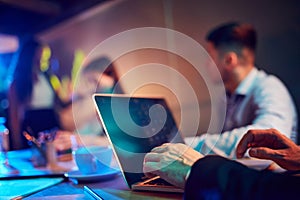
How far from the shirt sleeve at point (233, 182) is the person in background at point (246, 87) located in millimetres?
1038

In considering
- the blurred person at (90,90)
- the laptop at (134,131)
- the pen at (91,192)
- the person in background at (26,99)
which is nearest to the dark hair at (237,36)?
the blurred person at (90,90)

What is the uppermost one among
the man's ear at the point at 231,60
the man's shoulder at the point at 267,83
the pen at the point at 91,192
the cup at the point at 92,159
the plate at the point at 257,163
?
the man's ear at the point at 231,60

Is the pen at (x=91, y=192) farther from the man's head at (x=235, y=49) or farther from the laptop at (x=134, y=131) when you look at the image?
the man's head at (x=235, y=49)

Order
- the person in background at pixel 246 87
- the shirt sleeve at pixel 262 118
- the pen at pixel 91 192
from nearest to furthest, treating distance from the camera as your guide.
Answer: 1. the pen at pixel 91 192
2. the shirt sleeve at pixel 262 118
3. the person in background at pixel 246 87

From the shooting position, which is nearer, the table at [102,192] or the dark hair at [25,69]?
the table at [102,192]

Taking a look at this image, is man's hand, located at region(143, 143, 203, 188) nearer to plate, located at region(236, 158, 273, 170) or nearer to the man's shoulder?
plate, located at region(236, 158, 273, 170)

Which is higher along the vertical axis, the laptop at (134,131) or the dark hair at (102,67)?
the dark hair at (102,67)

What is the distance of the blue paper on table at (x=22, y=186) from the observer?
741 mm

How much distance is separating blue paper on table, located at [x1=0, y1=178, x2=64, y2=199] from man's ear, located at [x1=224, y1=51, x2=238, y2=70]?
1.55 m

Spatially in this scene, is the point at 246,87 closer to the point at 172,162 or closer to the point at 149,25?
the point at 149,25

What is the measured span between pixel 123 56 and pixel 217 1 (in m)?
Result: 1.14

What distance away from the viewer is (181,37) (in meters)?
2.68

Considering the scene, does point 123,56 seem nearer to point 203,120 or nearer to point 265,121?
point 203,120

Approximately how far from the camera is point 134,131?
0.86 m
